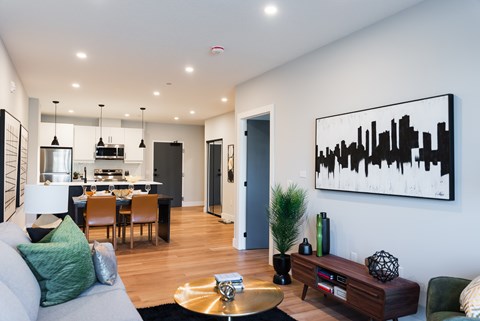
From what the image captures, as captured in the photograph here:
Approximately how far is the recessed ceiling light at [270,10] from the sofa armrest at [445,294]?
7.91 ft

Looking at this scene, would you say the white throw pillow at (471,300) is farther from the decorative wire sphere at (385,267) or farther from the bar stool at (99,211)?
the bar stool at (99,211)

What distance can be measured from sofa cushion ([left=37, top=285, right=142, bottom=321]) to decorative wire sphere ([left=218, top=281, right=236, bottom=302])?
0.55 meters

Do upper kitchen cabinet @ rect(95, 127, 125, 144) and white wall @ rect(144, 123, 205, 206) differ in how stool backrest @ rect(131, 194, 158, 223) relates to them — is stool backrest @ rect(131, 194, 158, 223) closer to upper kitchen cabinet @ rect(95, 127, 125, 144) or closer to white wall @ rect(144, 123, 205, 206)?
upper kitchen cabinet @ rect(95, 127, 125, 144)

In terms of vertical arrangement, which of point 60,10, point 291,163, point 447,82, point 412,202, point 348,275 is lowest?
point 348,275

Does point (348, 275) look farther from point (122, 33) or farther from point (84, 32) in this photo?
point (84, 32)

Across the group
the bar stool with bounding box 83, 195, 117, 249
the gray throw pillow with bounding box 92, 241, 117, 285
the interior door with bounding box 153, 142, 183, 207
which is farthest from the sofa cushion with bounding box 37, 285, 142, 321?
the interior door with bounding box 153, 142, 183, 207

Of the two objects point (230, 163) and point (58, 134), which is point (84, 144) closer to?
point (58, 134)

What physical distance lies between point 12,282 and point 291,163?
10.6 feet

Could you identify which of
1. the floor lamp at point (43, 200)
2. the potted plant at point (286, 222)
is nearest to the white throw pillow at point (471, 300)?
the potted plant at point (286, 222)

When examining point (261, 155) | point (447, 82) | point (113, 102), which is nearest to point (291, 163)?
point (261, 155)

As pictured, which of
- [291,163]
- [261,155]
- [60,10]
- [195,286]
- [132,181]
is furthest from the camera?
[132,181]

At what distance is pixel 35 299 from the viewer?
6.14 ft

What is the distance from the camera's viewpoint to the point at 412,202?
275cm

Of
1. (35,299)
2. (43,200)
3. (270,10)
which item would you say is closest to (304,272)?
(35,299)
